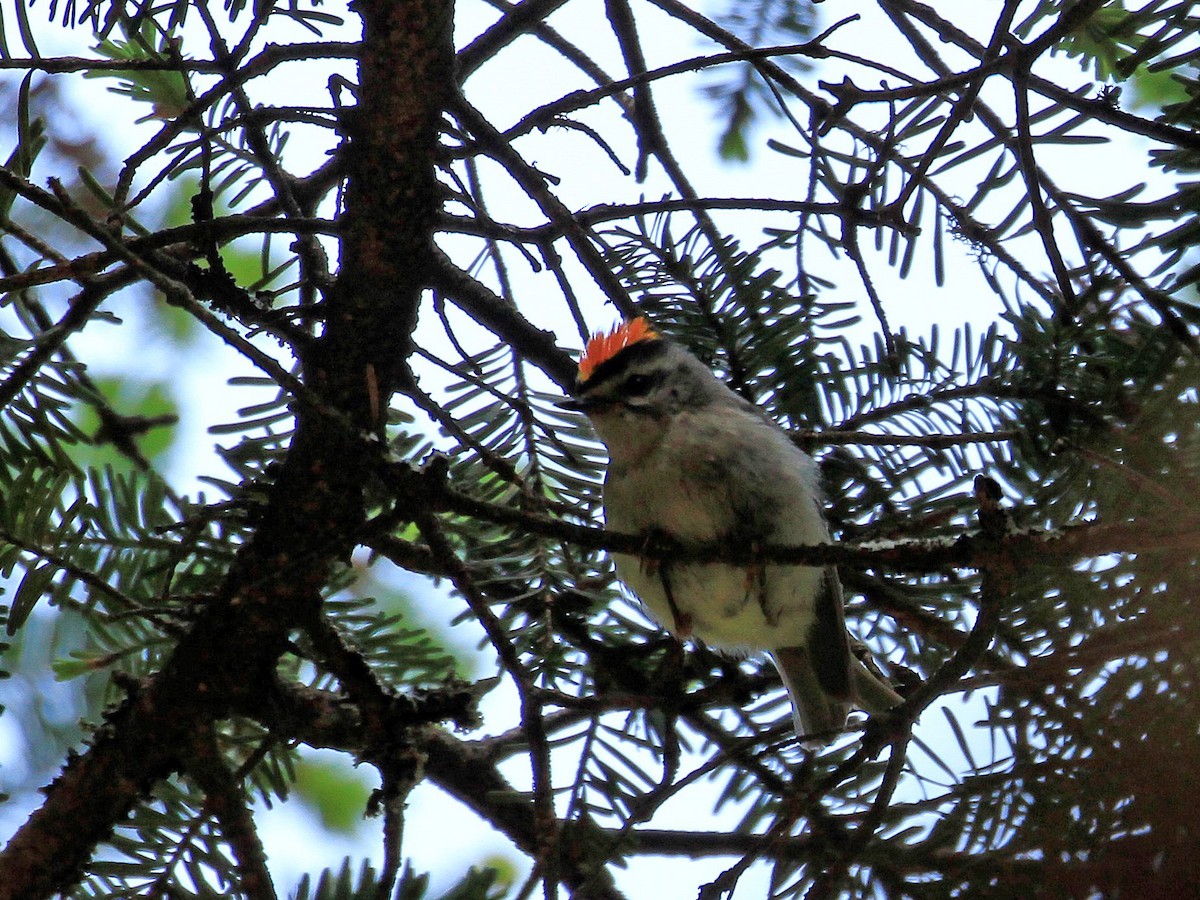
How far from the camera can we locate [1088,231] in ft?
5.92

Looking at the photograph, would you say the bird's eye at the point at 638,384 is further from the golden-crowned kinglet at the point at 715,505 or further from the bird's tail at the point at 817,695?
the bird's tail at the point at 817,695

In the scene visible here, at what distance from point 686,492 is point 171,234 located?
1.16 meters

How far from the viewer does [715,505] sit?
2400 mm

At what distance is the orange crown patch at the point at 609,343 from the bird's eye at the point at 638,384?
70mm

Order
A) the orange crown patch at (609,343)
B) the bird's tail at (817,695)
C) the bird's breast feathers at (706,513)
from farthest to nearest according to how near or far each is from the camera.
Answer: the bird's tail at (817,695) < the orange crown patch at (609,343) < the bird's breast feathers at (706,513)

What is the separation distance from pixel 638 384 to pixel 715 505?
415mm

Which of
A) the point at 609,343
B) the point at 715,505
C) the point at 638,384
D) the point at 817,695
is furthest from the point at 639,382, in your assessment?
the point at 817,695

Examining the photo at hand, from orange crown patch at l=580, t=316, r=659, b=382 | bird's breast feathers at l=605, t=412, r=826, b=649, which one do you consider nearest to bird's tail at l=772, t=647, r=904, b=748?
bird's breast feathers at l=605, t=412, r=826, b=649

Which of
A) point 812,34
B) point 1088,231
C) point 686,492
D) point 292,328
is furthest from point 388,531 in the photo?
point 812,34

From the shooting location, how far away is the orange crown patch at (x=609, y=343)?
2.62 metres

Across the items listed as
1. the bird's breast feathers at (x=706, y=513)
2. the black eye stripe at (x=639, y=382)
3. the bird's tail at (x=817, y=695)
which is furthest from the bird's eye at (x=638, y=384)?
the bird's tail at (x=817, y=695)

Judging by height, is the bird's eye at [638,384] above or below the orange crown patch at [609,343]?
below

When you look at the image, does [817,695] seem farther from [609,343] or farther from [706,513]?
[609,343]

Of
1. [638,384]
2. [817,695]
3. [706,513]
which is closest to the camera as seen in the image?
[706,513]
